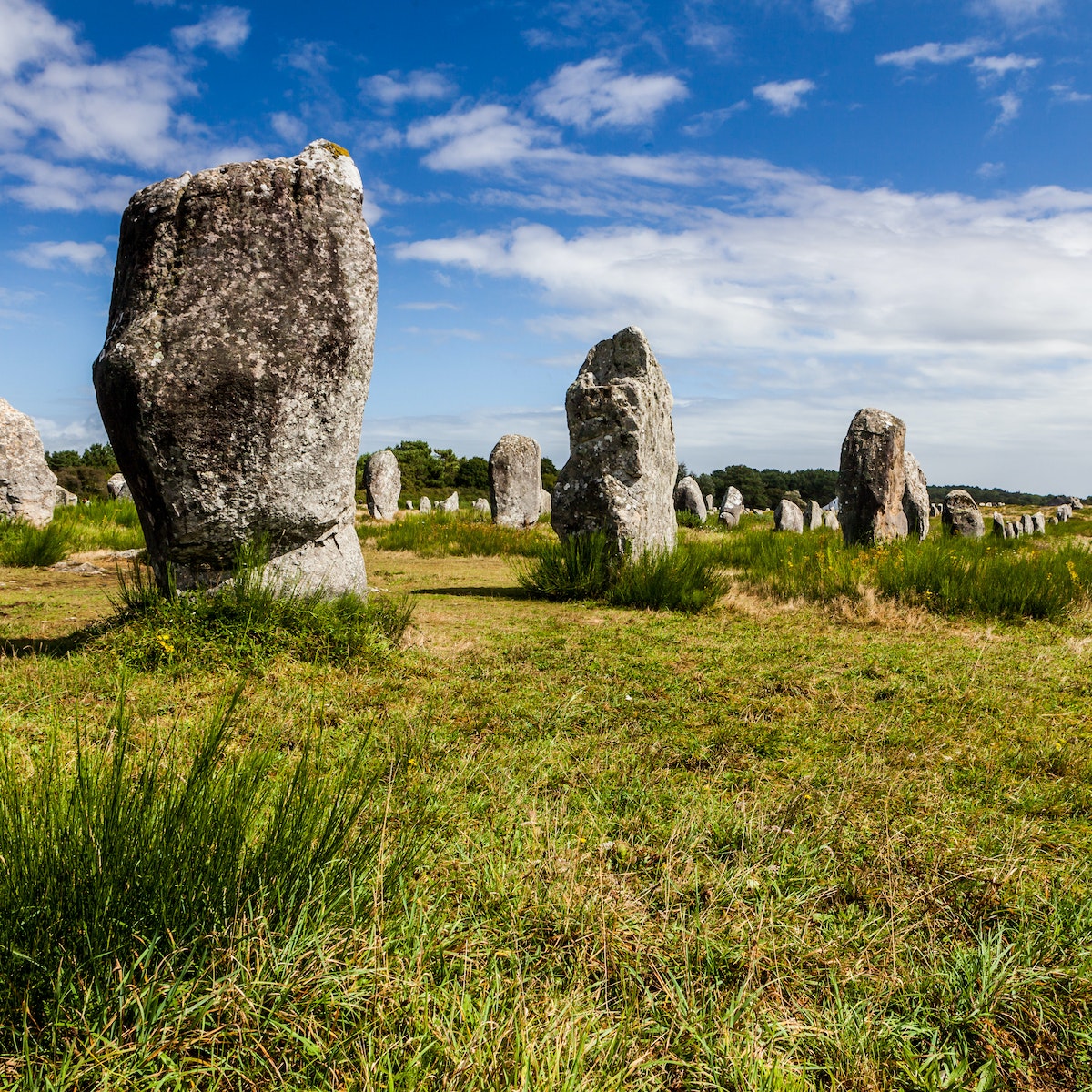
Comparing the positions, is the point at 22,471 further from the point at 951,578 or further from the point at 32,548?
the point at 951,578

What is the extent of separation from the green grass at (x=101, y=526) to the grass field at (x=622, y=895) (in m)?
7.61

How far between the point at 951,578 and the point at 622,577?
3.13 metres

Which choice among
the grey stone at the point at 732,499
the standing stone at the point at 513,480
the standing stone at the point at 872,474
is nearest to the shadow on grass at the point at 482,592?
the standing stone at the point at 872,474

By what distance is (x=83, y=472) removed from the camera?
38.8 meters

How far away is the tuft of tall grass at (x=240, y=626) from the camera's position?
15.6 ft

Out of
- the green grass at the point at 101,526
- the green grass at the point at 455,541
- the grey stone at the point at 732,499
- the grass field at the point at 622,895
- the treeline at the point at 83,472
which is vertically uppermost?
the treeline at the point at 83,472

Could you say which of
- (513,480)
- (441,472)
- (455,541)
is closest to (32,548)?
(455,541)

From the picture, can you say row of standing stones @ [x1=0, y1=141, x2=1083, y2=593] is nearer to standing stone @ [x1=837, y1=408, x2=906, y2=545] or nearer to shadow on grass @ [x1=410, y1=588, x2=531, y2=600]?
shadow on grass @ [x1=410, y1=588, x2=531, y2=600]

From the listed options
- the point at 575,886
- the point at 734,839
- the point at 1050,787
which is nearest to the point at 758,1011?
the point at 575,886

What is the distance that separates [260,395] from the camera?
489 cm

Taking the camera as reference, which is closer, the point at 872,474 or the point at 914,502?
the point at 872,474

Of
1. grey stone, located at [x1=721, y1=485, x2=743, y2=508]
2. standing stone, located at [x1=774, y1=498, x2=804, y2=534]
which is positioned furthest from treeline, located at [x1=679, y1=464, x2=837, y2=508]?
standing stone, located at [x1=774, y1=498, x2=804, y2=534]

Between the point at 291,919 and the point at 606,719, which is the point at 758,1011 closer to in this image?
the point at 291,919

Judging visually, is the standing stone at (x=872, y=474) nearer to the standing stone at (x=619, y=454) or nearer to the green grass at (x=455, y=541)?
the green grass at (x=455, y=541)
